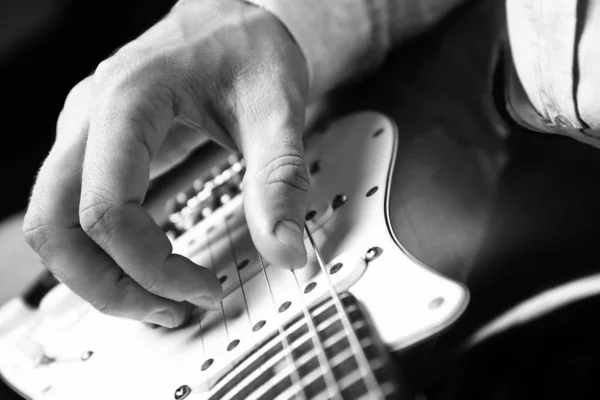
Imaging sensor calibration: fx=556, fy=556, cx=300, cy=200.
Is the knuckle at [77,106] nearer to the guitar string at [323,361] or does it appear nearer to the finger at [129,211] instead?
the finger at [129,211]

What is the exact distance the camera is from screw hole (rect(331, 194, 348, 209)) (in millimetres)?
582

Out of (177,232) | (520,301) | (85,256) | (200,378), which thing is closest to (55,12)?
(177,232)

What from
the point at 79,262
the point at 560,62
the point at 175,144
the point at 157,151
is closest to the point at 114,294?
the point at 79,262

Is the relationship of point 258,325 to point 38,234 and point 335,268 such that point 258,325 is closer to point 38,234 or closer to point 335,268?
point 335,268

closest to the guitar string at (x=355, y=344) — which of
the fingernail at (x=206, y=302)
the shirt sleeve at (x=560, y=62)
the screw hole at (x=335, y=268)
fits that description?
the screw hole at (x=335, y=268)

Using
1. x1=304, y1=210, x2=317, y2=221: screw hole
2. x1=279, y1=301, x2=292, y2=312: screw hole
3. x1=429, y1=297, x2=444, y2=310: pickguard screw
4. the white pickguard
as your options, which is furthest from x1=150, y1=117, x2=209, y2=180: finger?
x1=429, y1=297, x2=444, y2=310: pickguard screw

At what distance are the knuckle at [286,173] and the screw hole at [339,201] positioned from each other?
0.26ft

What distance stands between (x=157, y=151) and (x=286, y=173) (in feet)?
0.52

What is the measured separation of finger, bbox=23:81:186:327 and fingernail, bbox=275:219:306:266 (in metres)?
0.15

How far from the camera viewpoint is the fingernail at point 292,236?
48 cm

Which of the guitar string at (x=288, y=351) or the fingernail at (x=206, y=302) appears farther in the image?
the fingernail at (x=206, y=302)

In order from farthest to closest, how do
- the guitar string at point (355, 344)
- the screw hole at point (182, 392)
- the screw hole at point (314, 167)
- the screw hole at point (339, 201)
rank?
1. the screw hole at point (314, 167)
2. the screw hole at point (339, 201)
3. the screw hole at point (182, 392)
4. the guitar string at point (355, 344)

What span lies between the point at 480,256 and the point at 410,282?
0.20ft

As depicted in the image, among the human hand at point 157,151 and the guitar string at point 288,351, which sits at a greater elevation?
the human hand at point 157,151
